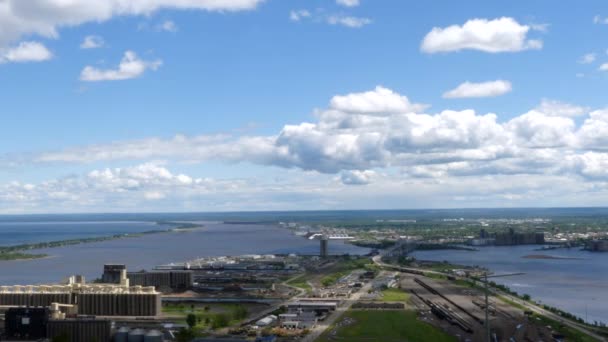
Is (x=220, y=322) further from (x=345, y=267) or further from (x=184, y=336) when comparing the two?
(x=345, y=267)

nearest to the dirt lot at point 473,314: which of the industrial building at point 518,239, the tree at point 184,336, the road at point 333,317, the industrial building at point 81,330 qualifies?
the road at point 333,317

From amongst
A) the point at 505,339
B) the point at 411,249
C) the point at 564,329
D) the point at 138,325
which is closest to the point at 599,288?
the point at 564,329

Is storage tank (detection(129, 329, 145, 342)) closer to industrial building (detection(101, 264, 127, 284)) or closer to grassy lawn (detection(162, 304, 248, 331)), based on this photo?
grassy lawn (detection(162, 304, 248, 331))

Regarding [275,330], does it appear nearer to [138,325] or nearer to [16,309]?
[138,325]

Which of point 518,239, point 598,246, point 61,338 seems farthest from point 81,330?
point 518,239

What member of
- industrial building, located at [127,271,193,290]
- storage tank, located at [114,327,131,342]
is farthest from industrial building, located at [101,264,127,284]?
storage tank, located at [114,327,131,342]
